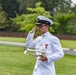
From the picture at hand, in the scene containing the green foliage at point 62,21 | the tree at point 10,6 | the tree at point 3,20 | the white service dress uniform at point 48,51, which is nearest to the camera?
the white service dress uniform at point 48,51

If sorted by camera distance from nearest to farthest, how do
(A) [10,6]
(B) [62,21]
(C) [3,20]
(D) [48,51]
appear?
(D) [48,51] < (B) [62,21] < (C) [3,20] < (A) [10,6]

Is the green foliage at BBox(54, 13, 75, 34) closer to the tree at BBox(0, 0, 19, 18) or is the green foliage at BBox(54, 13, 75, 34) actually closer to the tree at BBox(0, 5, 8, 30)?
the tree at BBox(0, 5, 8, 30)

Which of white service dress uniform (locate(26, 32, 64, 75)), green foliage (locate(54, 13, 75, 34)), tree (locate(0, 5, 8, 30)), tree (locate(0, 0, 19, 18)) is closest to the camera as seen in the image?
white service dress uniform (locate(26, 32, 64, 75))

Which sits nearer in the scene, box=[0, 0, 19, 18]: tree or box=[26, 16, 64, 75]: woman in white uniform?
box=[26, 16, 64, 75]: woman in white uniform

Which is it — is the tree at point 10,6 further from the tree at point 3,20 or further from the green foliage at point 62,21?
the green foliage at point 62,21

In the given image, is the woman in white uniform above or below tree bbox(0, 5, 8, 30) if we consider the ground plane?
above

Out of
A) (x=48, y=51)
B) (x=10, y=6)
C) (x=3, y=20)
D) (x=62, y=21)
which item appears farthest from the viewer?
(x=10, y=6)

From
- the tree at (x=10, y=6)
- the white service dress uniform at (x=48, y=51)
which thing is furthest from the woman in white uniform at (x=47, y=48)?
the tree at (x=10, y=6)

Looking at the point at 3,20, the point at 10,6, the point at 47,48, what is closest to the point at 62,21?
the point at 3,20

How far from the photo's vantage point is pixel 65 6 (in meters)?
55.3

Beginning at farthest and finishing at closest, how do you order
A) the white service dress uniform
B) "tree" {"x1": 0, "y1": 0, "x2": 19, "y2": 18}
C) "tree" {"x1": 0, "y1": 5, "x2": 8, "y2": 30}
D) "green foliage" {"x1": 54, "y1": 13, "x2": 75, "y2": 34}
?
"tree" {"x1": 0, "y1": 0, "x2": 19, "y2": 18}, "tree" {"x1": 0, "y1": 5, "x2": 8, "y2": 30}, "green foliage" {"x1": 54, "y1": 13, "x2": 75, "y2": 34}, the white service dress uniform

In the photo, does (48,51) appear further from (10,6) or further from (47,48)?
(10,6)

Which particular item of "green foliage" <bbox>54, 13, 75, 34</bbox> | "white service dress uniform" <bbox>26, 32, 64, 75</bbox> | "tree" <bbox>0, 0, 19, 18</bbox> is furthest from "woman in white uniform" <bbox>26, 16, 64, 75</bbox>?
"tree" <bbox>0, 0, 19, 18</bbox>

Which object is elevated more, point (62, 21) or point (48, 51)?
point (48, 51)
